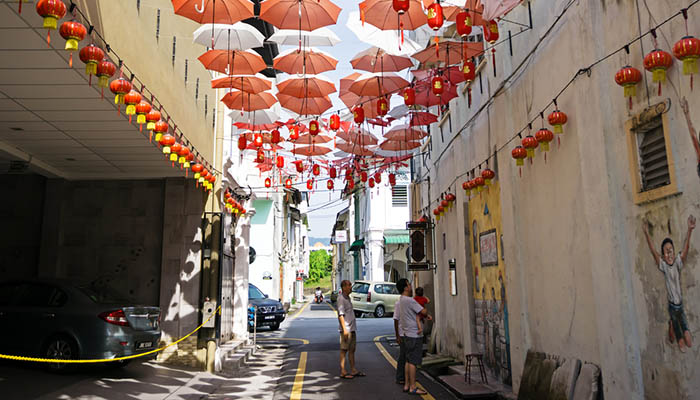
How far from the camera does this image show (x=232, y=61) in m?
9.77

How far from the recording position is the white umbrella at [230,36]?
907 cm

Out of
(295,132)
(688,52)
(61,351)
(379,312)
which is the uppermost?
(295,132)

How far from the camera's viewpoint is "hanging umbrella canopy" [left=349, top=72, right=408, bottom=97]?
34.2 feet

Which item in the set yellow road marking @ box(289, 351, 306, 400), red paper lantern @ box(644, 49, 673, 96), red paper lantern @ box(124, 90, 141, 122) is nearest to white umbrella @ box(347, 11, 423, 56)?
red paper lantern @ box(124, 90, 141, 122)

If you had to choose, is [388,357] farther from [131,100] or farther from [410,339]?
[131,100]

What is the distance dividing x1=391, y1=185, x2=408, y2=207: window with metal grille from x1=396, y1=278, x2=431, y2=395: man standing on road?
24892 mm

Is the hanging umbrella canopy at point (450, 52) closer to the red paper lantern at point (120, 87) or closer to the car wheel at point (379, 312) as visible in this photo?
the red paper lantern at point (120, 87)

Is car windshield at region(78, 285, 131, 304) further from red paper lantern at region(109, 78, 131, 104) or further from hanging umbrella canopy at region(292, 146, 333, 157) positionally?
hanging umbrella canopy at region(292, 146, 333, 157)

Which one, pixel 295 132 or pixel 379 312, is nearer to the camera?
pixel 295 132

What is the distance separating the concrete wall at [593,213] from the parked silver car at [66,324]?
6.35 metres

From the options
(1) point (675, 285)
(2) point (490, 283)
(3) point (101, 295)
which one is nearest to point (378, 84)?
(2) point (490, 283)

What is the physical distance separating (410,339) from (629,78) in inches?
223

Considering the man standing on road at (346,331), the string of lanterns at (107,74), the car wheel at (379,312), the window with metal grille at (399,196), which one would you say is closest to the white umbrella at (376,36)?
the string of lanterns at (107,74)

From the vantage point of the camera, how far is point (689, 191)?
14.0 feet
